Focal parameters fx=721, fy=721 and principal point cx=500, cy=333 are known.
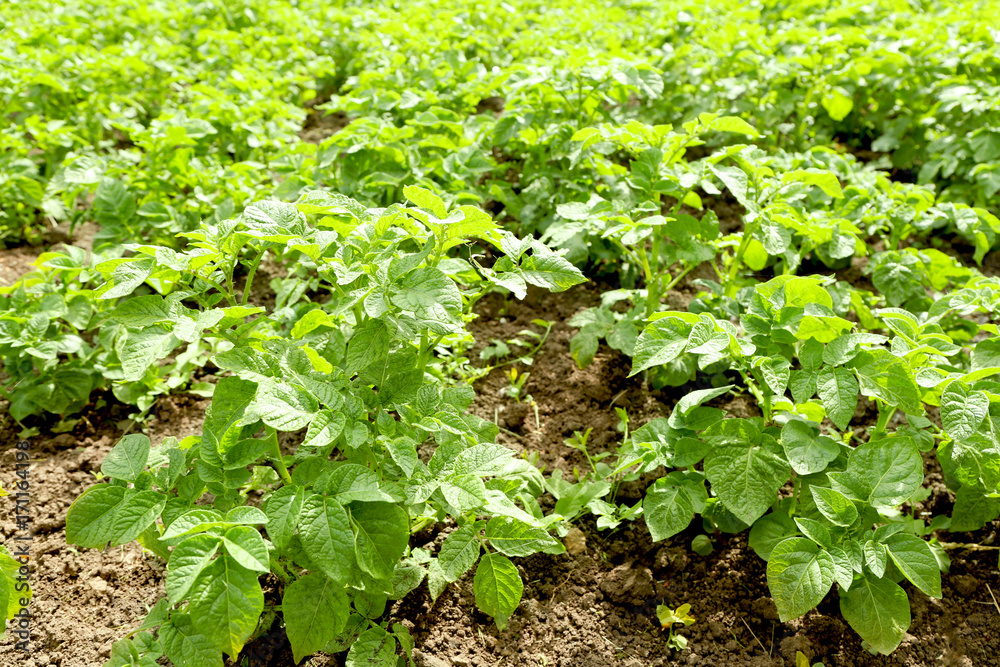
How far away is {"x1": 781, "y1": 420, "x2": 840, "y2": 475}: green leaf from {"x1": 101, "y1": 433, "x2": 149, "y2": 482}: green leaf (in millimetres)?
1601

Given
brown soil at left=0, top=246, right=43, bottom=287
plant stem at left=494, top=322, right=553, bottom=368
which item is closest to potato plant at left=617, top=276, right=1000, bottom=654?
plant stem at left=494, top=322, right=553, bottom=368

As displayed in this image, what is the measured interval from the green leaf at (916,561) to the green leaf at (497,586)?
0.94 meters

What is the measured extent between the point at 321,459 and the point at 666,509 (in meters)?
0.96

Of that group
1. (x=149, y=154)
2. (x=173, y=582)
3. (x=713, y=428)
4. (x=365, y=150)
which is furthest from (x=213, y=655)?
(x=149, y=154)

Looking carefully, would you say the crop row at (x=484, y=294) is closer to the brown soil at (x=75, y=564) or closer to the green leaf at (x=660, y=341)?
the green leaf at (x=660, y=341)

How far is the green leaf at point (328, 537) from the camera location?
149 centimetres

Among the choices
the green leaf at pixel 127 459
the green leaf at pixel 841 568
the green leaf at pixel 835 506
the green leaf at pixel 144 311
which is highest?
the green leaf at pixel 144 311

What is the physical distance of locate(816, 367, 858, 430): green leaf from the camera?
70.5 inches

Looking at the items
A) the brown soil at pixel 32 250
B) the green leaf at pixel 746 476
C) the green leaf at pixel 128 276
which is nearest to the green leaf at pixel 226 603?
the green leaf at pixel 128 276

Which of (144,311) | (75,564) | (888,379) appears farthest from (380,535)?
(888,379)

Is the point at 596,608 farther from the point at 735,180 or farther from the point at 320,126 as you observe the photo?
the point at 320,126

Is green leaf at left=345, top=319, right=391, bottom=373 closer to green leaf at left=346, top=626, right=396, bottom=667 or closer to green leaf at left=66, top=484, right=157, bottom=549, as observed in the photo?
green leaf at left=66, top=484, right=157, bottom=549

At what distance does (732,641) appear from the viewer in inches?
80.4

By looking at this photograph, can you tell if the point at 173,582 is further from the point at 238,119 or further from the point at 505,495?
the point at 238,119
